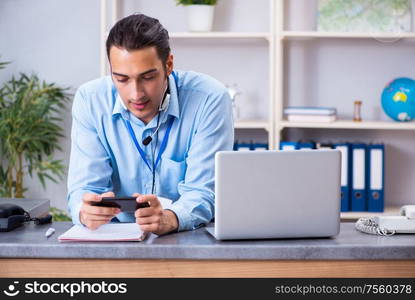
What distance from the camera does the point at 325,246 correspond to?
6.53 ft

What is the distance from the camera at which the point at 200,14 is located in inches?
167

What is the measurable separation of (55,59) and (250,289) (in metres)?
2.93

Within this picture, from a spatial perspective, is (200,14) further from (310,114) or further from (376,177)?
(376,177)

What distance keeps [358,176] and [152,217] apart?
229 centimetres

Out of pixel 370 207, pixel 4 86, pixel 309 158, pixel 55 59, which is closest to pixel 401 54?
pixel 370 207

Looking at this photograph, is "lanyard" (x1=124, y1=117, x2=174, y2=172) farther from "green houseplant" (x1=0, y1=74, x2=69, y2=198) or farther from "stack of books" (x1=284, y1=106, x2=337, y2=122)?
"green houseplant" (x1=0, y1=74, x2=69, y2=198)

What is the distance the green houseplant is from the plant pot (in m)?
0.89

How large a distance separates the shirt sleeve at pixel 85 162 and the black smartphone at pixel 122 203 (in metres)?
0.29

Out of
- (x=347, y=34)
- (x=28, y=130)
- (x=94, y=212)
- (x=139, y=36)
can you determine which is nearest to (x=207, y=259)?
(x=94, y=212)

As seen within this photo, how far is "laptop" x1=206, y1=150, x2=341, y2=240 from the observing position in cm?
199

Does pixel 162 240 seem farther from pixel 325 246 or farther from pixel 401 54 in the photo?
pixel 401 54

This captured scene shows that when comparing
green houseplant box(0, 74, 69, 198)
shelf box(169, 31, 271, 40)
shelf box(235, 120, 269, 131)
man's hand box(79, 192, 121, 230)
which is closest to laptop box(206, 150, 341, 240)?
man's hand box(79, 192, 121, 230)

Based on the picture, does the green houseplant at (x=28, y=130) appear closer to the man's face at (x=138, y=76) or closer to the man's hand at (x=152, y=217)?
the man's face at (x=138, y=76)

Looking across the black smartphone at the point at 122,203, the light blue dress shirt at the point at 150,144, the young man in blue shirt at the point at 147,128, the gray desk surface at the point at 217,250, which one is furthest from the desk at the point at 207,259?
the light blue dress shirt at the point at 150,144
